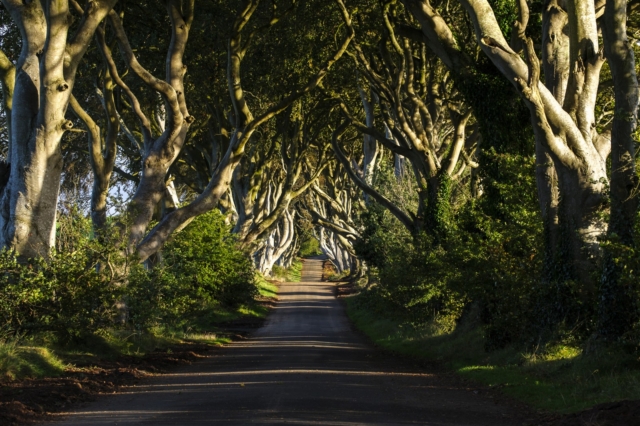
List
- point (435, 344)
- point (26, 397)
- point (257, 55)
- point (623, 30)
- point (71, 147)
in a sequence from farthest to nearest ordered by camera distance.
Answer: point (71, 147)
point (257, 55)
point (435, 344)
point (623, 30)
point (26, 397)

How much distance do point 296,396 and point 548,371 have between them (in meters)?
4.04

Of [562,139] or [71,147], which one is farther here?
[71,147]

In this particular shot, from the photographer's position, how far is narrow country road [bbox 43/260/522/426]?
405 inches

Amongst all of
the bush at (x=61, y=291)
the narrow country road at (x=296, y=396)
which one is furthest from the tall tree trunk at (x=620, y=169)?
the bush at (x=61, y=291)

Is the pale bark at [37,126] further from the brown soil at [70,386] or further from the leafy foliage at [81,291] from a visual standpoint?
the brown soil at [70,386]

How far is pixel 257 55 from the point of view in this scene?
28891 millimetres

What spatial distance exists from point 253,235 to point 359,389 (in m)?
21.9

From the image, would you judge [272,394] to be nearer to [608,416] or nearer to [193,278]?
[608,416]

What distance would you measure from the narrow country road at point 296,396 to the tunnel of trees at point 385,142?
241cm

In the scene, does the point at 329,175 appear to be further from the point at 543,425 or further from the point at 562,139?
the point at 543,425

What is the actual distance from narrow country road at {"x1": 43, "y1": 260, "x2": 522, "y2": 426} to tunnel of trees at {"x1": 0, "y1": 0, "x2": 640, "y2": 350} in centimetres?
241

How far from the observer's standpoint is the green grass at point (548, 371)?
11211 millimetres

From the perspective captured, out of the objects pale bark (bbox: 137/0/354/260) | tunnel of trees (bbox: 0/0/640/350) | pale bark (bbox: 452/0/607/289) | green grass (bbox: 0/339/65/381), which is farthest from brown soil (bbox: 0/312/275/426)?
pale bark (bbox: 452/0/607/289)

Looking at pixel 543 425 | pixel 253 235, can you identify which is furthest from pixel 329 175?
pixel 543 425
